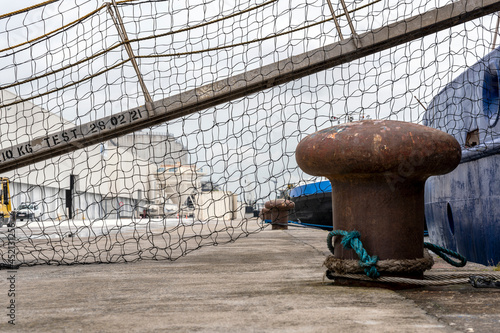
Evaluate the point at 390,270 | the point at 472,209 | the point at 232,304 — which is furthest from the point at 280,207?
the point at 232,304

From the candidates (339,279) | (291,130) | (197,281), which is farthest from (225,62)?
(339,279)

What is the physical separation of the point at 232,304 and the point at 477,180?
285 cm

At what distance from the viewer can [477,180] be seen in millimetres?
4414

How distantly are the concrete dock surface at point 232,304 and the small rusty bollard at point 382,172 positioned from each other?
281 mm

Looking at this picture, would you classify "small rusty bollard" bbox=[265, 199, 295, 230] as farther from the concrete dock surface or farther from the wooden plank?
the concrete dock surface

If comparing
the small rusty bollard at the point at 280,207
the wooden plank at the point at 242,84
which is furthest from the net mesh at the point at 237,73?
the small rusty bollard at the point at 280,207

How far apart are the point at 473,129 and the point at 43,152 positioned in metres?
3.92

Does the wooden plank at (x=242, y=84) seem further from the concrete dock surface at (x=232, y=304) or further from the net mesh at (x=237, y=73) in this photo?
the concrete dock surface at (x=232, y=304)

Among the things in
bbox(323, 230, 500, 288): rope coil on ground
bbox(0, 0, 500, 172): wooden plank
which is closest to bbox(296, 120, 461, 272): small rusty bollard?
bbox(323, 230, 500, 288): rope coil on ground

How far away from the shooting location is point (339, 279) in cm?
292

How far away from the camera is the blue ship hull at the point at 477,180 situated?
412 cm

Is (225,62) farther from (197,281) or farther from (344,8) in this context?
(197,281)

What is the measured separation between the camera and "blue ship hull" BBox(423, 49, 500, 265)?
412 cm

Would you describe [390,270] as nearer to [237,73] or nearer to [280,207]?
[237,73]
